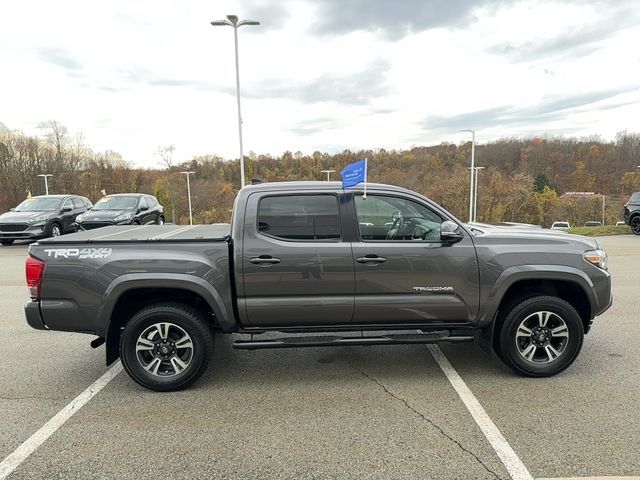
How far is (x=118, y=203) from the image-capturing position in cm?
1634

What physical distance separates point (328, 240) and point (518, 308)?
1830mm

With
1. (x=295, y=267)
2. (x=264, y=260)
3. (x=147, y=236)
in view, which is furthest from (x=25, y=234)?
(x=295, y=267)

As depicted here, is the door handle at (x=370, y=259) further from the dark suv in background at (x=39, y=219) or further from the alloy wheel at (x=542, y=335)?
the dark suv in background at (x=39, y=219)

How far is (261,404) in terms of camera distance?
3773 millimetres

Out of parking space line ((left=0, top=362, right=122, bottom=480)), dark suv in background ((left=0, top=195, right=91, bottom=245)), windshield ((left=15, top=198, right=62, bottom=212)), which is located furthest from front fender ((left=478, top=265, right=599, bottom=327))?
windshield ((left=15, top=198, right=62, bottom=212))

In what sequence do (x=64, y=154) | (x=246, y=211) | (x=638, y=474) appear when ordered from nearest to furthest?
(x=638, y=474) → (x=246, y=211) → (x=64, y=154)

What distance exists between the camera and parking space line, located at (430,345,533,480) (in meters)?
2.83

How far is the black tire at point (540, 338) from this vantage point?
4137 mm

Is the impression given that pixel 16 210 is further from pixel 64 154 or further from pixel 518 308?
pixel 64 154

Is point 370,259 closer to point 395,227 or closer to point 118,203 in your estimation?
point 395,227

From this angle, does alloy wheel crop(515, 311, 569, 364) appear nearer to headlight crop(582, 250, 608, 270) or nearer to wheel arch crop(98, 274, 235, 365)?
headlight crop(582, 250, 608, 270)

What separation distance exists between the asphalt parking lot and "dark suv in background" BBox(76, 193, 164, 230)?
1062 cm

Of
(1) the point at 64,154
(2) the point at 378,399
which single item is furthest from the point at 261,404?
(1) the point at 64,154

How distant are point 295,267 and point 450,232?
1381mm
